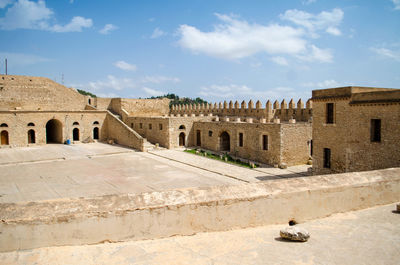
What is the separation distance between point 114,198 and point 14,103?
3099 centimetres

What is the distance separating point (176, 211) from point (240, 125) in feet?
58.4

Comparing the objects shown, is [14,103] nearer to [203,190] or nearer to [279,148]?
[279,148]

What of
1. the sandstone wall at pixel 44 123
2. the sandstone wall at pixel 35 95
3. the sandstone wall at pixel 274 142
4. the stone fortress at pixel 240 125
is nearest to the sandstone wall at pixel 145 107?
the stone fortress at pixel 240 125

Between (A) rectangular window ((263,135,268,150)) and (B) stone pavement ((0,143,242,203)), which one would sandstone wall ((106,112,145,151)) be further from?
(A) rectangular window ((263,135,268,150))

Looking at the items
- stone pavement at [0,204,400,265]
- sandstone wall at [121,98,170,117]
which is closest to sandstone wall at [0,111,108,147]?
sandstone wall at [121,98,170,117]

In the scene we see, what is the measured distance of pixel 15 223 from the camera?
10.3ft

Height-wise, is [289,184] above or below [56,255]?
above

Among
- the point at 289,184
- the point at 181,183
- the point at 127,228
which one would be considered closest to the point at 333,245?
the point at 289,184

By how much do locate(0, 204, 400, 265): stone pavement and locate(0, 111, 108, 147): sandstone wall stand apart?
83.3 ft

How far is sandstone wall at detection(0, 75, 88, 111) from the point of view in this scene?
28.8m

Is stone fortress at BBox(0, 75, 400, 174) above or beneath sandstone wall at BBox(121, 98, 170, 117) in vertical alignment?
beneath

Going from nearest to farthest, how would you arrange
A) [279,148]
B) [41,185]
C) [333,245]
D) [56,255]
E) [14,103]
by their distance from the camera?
[56,255], [333,245], [41,185], [279,148], [14,103]

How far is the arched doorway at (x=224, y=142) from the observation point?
23.8 m

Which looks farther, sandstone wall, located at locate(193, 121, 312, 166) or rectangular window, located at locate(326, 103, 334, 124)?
sandstone wall, located at locate(193, 121, 312, 166)
